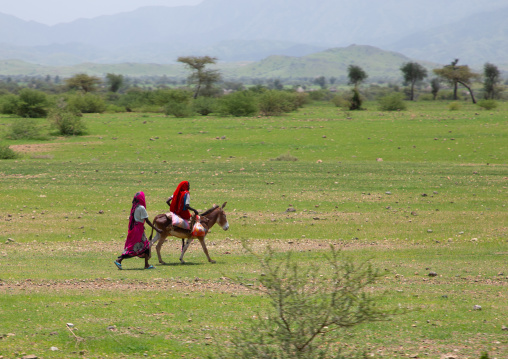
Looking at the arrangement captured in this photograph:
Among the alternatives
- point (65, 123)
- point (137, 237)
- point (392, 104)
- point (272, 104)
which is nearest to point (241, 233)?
point (137, 237)

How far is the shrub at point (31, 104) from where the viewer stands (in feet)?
166

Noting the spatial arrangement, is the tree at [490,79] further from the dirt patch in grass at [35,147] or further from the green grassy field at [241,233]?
the dirt patch in grass at [35,147]

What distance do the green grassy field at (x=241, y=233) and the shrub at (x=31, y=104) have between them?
15343mm

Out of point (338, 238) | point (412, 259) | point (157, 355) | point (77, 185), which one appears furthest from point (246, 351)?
point (77, 185)

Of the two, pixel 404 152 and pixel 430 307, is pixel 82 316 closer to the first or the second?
pixel 430 307

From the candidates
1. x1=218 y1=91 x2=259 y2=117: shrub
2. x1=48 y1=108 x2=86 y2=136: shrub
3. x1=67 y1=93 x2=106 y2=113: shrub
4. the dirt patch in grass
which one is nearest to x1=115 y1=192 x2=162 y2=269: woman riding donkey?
the dirt patch in grass

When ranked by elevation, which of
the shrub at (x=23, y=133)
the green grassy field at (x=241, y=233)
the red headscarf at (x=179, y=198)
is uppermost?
the shrub at (x=23, y=133)

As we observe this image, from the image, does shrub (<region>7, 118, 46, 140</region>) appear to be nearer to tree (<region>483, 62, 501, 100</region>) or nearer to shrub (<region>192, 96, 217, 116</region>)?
shrub (<region>192, 96, 217, 116</region>)

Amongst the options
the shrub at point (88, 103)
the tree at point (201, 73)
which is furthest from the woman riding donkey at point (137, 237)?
the tree at point (201, 73)

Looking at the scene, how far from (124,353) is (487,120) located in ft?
138

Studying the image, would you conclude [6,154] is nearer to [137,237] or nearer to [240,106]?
[137,237]

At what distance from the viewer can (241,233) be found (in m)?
15.1

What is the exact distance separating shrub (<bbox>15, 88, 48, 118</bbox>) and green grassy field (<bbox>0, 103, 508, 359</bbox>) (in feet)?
50.3

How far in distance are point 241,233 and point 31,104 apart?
4129cm
